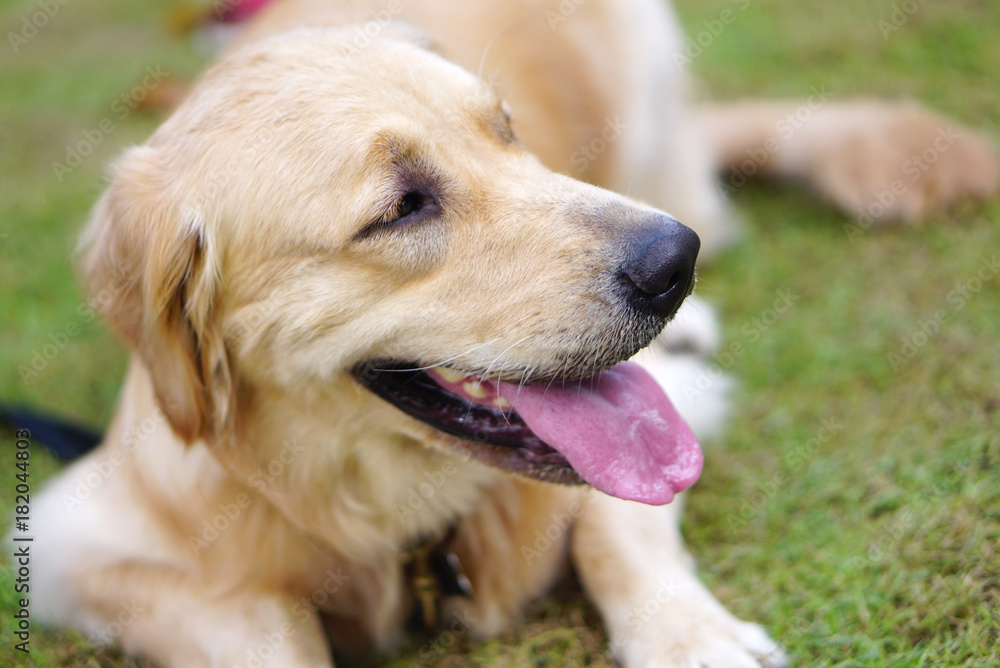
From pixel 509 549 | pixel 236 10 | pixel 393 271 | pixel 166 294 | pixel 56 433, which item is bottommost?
pixel 56 433

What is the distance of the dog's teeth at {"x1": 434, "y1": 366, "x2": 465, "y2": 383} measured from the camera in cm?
229

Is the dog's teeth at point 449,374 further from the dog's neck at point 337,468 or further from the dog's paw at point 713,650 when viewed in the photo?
the dog's paw at point 713,650

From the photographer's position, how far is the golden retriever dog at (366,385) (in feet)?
7.18

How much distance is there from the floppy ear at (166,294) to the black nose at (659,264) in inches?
45.0

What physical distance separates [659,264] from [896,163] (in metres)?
2.89

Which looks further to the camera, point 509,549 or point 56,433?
point 56,433

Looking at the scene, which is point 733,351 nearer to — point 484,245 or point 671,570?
point 671,570

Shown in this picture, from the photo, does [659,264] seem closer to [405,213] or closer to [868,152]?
[405,213]

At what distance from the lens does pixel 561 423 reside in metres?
2.25

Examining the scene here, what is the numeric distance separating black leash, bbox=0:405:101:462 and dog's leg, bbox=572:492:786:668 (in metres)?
2.12

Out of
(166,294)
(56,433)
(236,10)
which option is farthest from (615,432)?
(236,10)

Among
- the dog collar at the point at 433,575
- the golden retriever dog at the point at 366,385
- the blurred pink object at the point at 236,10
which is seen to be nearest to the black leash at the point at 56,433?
the golden retriever dog at the point at 366,385

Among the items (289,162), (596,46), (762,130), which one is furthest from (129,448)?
(762,130)

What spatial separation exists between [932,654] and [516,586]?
45.6 inches
